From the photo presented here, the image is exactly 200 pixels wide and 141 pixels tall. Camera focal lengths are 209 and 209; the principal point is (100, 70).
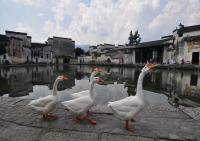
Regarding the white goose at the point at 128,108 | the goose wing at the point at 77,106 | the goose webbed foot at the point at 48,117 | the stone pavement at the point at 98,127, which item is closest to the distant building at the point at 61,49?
the stone pavement at the point at 98,127

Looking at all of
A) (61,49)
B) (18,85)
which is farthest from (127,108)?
(61,49)

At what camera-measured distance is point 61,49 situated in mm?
68625

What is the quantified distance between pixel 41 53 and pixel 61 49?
806cm

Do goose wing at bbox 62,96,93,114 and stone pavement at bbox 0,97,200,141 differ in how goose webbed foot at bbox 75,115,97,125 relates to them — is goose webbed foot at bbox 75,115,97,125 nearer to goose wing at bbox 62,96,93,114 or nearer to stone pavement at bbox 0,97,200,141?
stone pavement at bbox 0,97,200,141

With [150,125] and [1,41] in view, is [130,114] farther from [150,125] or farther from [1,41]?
[1,41]

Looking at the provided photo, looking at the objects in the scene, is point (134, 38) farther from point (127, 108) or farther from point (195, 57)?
point (127, 108)

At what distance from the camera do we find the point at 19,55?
5150 centimetres

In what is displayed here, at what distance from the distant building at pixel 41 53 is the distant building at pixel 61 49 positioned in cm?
174

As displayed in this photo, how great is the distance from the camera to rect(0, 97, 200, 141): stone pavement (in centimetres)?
425

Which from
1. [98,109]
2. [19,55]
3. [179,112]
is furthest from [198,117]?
[19,55]

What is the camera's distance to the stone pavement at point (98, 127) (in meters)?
4.25

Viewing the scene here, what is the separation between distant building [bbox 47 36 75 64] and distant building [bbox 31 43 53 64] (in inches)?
68.3

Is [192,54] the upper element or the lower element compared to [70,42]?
lower

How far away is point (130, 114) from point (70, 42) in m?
68.0
